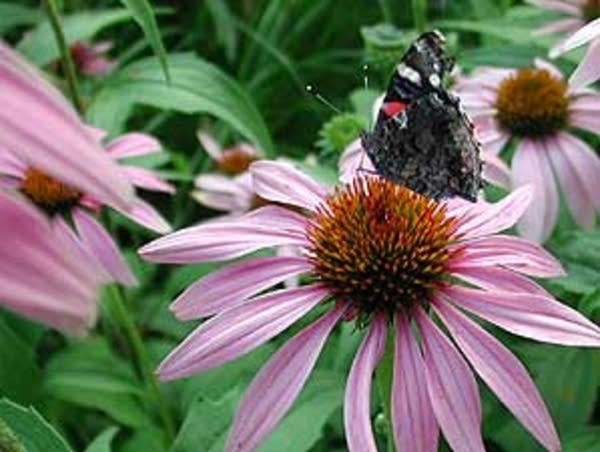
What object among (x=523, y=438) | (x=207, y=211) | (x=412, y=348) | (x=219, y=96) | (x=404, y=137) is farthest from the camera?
(x=207, y=211)

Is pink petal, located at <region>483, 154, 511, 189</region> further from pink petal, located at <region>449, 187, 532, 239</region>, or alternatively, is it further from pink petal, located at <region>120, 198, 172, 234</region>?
pink petal, located at <region>120, 198, 172, 234</region>

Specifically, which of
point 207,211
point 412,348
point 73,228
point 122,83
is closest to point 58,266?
point 412,348

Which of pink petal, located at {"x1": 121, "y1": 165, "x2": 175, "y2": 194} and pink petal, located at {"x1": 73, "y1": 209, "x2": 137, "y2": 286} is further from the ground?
pink petal, located at {"x1": 121, "y1": 165, "x2": 175, "y2": 194}

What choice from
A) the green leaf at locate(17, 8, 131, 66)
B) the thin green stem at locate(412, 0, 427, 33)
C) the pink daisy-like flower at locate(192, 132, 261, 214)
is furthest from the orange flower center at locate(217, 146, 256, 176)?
the thin green stem at locate(412, 0, 427, 33)

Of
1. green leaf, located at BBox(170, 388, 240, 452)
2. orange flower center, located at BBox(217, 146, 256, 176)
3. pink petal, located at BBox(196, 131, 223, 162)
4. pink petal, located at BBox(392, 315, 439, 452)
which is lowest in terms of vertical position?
green leaf, located at BBox(170, 388, 240, 452)

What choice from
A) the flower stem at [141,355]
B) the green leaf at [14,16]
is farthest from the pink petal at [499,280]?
the green leaf at [14,16]

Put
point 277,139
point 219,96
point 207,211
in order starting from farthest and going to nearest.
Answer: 1. point 277,139
2. point 207,211
3. point 219,96

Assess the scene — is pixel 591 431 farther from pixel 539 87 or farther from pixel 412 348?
pixel 539 87
